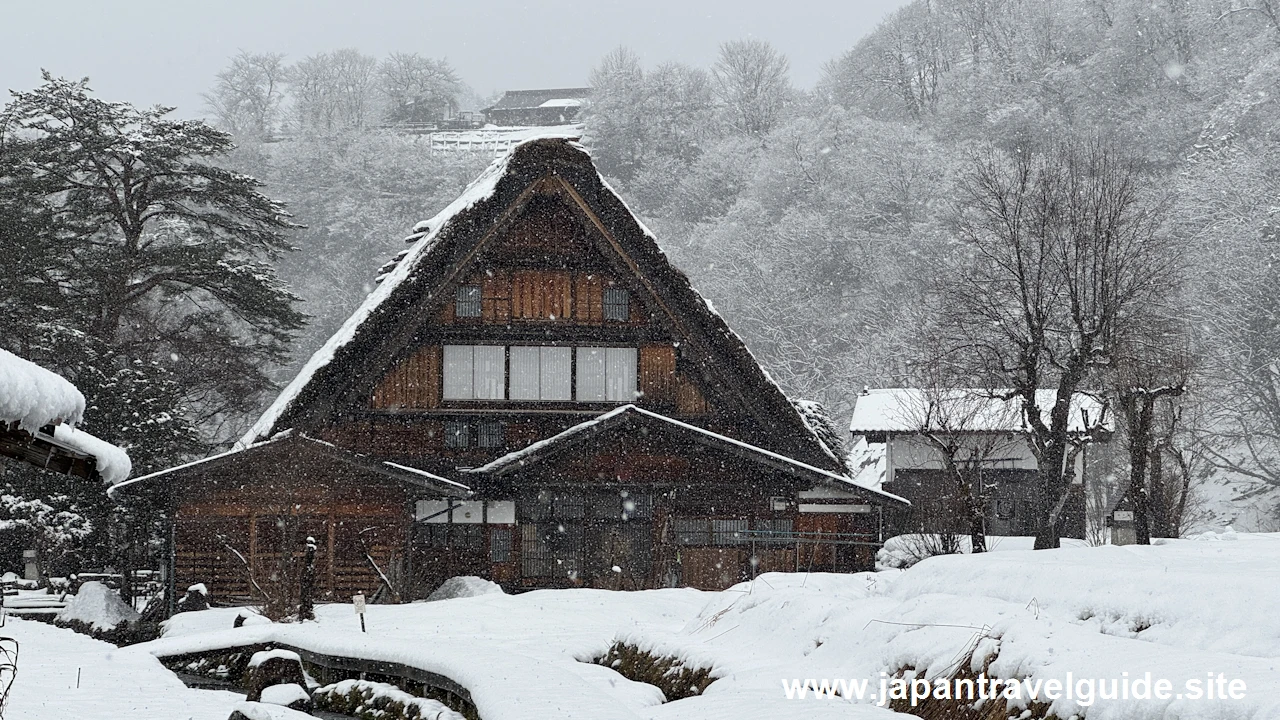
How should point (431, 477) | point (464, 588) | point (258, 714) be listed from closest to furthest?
point (258, 714)
point (464, 588)
point (431, 477)

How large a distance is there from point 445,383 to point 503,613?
8.62 m

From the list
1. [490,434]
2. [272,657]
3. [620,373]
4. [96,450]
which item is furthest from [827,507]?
[96,450]

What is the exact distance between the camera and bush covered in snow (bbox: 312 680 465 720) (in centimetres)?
1337

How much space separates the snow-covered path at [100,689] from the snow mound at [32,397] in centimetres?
436

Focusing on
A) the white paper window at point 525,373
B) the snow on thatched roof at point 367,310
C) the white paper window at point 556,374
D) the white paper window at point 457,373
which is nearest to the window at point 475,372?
the white paper window at point 457,373

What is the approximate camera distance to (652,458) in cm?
2664

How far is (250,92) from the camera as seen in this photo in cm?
9069

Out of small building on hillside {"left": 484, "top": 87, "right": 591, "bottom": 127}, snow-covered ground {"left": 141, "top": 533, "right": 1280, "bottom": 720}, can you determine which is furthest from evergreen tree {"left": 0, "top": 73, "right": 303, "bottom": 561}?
small building on hillside {"left": 484, "top": 87, "right": 591, "bottom": 127}

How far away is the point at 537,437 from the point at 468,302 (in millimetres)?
3264

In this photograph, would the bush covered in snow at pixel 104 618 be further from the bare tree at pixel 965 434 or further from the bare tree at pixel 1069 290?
the bare tree at pixel 1069 290

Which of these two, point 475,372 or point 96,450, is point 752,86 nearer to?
point 475,372

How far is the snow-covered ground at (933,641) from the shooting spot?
797 cm

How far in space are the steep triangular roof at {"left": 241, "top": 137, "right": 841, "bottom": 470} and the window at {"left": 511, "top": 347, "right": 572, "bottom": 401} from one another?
86.5 inches

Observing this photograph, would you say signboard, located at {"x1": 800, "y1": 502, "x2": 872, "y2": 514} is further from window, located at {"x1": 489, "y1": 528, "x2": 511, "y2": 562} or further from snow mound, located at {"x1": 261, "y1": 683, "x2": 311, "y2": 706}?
snow mound, located at {"x1": 261, "y1": 683, "x2": 311, "y2": 706}
